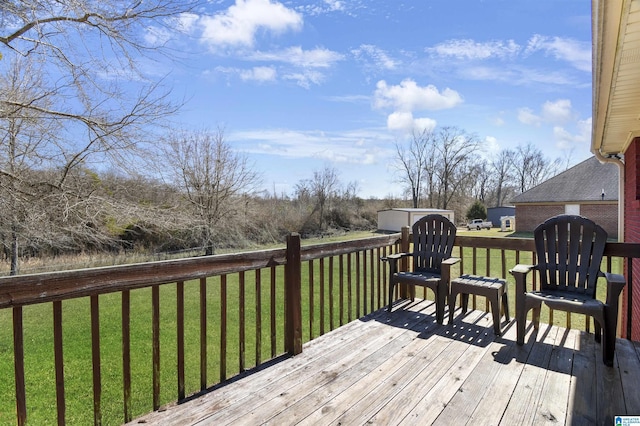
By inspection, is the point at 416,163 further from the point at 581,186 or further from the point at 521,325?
the point at 521,325

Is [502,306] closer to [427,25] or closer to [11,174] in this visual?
[427,25]

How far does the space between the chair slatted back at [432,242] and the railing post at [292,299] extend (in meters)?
1.72

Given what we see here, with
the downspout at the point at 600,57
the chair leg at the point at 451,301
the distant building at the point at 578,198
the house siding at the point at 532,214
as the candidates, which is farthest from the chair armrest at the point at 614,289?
the house siding at the point at 532,214

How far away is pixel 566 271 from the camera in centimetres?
293

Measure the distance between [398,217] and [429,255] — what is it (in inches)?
821

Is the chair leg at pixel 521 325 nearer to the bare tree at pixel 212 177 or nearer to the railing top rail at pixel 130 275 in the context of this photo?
the railing top rail at pixel 130 275

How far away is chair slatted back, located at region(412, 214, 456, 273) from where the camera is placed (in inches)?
144

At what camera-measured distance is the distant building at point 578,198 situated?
59.3ft

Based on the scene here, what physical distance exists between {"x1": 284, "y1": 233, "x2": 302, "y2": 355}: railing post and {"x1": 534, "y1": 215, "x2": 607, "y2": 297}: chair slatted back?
7.01ft

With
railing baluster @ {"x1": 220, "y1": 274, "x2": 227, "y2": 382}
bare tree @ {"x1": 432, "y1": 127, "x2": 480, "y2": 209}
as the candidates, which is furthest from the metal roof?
railing baluster @ {"x1": 220, "y1": 274, "x2": 227, "y2": 382}

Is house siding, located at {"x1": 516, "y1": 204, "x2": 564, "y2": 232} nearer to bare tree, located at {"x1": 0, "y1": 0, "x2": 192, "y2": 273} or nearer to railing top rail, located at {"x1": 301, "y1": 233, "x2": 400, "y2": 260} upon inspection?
railing top rail, located at {"x1": 301, "y1": 233, "x2": 400, "y2": 260}

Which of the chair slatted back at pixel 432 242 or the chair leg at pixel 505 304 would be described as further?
the chair slatted back at pixel 432 242

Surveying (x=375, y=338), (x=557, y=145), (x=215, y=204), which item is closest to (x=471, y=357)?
(x=375, y=338)

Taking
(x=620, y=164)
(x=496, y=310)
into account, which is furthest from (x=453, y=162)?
(x=496, y=310)
